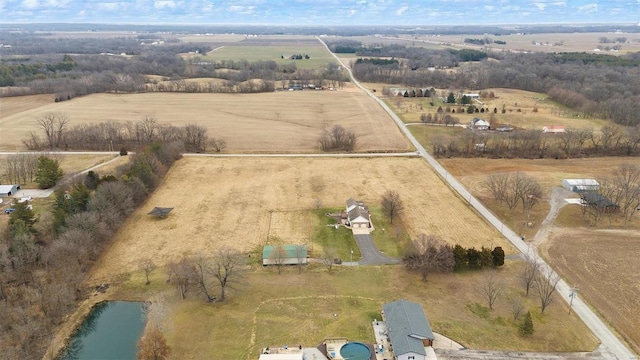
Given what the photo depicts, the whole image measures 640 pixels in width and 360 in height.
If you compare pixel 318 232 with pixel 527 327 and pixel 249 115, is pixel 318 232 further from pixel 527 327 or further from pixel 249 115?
pixel 249 115

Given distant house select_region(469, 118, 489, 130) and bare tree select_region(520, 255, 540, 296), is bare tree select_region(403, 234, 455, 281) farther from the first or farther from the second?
distant house select_region(469, 118, 489, 130)

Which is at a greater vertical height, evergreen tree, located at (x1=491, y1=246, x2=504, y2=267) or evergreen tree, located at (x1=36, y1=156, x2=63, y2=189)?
evergreen tree, located at (x1=36, y1=156, x2=63, y2=189)

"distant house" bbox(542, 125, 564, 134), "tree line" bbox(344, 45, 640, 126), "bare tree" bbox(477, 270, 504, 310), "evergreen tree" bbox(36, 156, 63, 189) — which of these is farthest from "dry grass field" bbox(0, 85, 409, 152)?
"bare tree" bbox(477, 270, 504, 310)

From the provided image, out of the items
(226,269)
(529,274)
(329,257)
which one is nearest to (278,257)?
(329,257)

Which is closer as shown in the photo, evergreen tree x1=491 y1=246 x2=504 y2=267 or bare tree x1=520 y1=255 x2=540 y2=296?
bare tree x1=520 y1=255 x2=540 y2=296

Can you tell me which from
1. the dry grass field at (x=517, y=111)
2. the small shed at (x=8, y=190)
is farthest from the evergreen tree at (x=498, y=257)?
the small shed at (x=8, y=190)

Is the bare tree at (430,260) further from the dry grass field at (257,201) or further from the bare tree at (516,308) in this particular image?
the bare tree at (516,308)

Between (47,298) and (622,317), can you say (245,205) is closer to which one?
(47,298)
